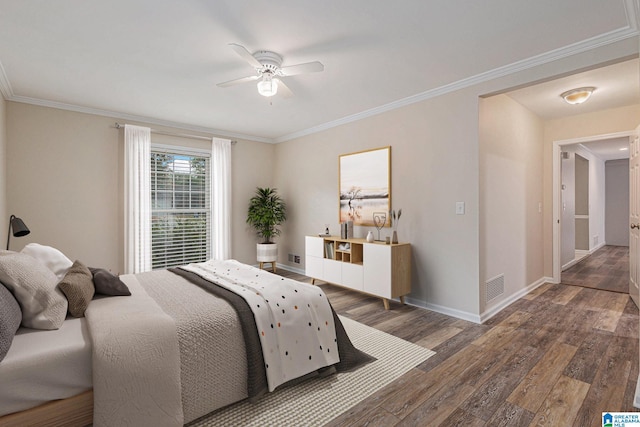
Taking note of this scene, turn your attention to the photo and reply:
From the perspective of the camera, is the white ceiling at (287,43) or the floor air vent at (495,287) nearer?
the white ceiling at (287,43)

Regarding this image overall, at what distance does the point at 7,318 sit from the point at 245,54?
206cm

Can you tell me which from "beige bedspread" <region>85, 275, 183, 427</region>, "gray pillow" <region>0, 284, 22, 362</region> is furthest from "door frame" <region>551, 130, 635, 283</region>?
"gray pillow" <region>0, 284, 22, 362</region>

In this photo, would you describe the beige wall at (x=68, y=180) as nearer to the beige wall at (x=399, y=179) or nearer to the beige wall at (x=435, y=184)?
the beige wall at (x=399, y=179)

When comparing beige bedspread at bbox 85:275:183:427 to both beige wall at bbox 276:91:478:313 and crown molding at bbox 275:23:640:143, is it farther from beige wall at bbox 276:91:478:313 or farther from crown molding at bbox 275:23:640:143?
crown molding at bbox 275:23:640:143

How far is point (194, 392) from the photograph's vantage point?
1.69 meters

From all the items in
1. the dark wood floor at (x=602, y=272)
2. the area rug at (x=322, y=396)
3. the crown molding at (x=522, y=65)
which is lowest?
the area rug at (x=322, y=396)

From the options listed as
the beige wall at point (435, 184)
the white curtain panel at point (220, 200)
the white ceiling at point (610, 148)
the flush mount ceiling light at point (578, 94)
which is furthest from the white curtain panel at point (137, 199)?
the white ceiling at point (610, 148)

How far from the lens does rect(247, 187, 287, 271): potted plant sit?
5.38 meters

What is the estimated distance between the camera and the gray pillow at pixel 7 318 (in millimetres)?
1302

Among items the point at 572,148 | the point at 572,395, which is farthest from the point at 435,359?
the point at 572,148

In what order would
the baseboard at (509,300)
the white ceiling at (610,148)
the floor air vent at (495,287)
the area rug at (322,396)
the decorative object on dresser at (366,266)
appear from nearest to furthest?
the area rug at (322,396) < the baseboard at (509,300) < the floor air vent at (495,287) < the decorative object on dresser at (366,266) < the white ceiling at (610,148)

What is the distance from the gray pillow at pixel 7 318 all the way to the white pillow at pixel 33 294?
45 mm

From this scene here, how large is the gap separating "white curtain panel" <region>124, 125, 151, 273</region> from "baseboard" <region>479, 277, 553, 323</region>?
4.39 metres

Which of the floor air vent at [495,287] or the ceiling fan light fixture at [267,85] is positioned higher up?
the ceiling fan light fixture at [267,85]
